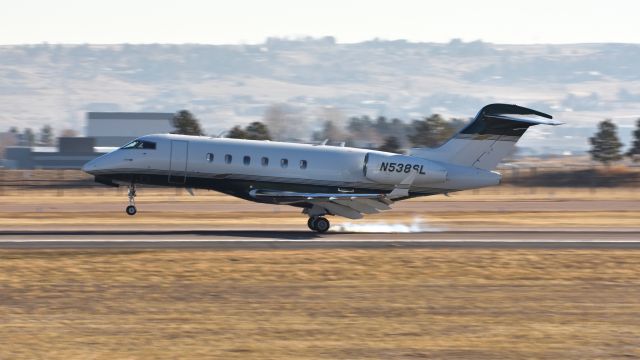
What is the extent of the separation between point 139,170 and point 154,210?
16.6 metres

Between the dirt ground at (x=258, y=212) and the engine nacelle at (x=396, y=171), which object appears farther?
the dirt ground at (x=258, y=212)

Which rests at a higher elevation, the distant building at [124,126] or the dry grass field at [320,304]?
the distant building at [124,126]

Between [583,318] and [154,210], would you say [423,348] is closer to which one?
[583,318]

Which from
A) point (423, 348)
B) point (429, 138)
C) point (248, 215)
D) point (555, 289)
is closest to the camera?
point (423, 348)

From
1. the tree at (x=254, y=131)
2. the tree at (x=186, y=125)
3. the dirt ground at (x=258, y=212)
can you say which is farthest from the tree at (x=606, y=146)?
the dirt ground at (x=258, y=212)

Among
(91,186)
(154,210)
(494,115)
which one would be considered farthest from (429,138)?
(494,115)

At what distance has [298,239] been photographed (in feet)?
111

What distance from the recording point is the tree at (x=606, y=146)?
393 feet

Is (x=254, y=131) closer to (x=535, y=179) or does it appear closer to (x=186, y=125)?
(x=186, y=125)

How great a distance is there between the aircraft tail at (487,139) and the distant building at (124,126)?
13746cm

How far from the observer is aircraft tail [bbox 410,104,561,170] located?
36.6 m

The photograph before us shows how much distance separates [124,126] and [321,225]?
156 metres

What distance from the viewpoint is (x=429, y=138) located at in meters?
139

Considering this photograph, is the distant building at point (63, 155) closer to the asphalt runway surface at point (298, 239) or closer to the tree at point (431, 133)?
the tree at point (431, 133)
